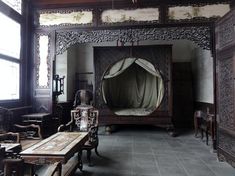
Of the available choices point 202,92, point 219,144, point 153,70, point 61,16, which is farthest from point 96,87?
point 219,144

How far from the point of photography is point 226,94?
3613 millimetres

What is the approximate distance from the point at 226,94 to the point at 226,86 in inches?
5.3

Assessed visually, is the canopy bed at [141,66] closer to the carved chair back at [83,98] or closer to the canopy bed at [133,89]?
the carved chair back at [83,98]

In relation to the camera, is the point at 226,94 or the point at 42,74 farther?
the point at 42,74

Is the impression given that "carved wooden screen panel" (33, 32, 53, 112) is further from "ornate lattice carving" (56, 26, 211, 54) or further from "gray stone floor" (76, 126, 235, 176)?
"gray stone floor" (76, 126, 235, 176)

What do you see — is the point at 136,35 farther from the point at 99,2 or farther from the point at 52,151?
the point at 52,151

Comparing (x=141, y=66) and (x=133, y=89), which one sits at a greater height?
(x=141, y=66)

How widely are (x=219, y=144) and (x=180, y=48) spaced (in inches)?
192

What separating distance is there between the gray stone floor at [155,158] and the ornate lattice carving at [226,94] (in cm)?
76

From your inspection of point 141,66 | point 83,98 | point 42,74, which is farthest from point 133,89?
point 42,74

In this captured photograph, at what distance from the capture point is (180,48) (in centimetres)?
804

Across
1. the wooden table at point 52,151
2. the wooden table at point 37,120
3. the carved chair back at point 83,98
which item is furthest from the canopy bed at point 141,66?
the wooden table at point 52,151

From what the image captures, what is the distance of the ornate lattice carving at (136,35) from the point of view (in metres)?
4.58

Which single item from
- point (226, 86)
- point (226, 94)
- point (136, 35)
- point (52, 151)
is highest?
point (136, 35)
